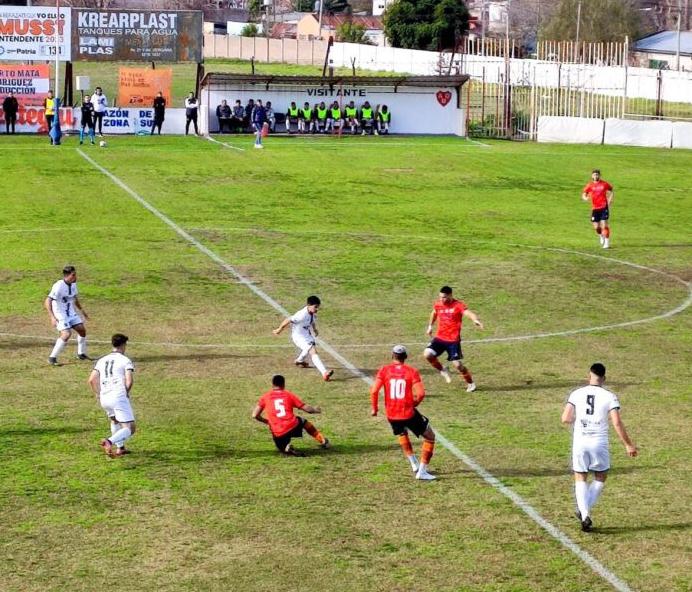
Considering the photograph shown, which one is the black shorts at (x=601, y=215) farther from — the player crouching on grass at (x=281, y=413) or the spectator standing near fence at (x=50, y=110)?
the spectator standing near fence at (x=50, y=110)

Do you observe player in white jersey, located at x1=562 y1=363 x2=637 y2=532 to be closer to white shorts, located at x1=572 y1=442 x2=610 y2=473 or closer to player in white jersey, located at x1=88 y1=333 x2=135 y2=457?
white shorts, located at x1=572 y1=442 x2=610 y2=473

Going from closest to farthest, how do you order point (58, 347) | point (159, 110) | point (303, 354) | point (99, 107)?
point (303, 354) → point (58, 347) → point (99, 107) → point (159, 110)

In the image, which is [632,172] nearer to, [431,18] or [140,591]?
[140,591]

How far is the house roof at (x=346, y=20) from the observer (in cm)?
17312

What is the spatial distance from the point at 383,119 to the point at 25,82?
18.1 m

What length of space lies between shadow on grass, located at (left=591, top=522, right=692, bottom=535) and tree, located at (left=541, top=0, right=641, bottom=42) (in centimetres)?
11695

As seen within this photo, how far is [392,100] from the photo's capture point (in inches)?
2726

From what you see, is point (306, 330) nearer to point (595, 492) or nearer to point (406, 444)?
point (406, 444)

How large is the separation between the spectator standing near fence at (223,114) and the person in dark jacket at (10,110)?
9794 millimetres

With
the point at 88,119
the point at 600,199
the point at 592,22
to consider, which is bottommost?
the point at 600,199

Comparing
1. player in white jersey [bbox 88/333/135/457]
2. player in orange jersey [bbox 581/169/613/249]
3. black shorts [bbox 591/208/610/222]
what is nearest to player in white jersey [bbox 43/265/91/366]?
player in white jersey [bbox 88/333/135/457]

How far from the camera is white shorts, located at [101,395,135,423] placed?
18438 millimetres

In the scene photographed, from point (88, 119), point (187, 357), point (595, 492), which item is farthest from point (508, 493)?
point (88, 119)

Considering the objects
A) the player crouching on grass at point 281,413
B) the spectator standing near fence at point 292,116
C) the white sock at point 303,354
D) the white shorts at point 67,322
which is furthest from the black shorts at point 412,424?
the spectator standing near fence at point 292,116
